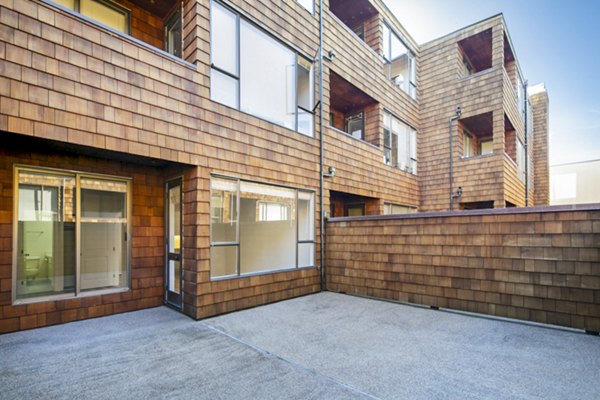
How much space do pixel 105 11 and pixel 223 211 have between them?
344 cm

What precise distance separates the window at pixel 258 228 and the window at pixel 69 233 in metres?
1.41

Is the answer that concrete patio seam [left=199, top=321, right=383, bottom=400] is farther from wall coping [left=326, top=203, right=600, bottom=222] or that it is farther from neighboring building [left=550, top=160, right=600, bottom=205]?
neighboring building [left=550, top=160, right=600, bottom=205]

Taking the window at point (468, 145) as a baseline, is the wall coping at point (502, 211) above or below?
below

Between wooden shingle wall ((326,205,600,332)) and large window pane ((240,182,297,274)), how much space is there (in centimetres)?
120

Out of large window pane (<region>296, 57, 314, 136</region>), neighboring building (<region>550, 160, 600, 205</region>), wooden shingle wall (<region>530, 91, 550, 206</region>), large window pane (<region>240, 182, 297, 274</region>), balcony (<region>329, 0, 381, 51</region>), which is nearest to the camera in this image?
large window pane (<region>240, 182, 297, 274</region>)

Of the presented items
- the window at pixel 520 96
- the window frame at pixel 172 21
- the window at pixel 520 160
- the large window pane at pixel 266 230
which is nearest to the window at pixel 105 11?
the window frame at pixel 172 21

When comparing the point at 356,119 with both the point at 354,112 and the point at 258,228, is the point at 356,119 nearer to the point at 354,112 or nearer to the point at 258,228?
the point at 354,112

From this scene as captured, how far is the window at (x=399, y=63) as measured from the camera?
30.0ft

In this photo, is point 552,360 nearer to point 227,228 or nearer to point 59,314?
point 227,228

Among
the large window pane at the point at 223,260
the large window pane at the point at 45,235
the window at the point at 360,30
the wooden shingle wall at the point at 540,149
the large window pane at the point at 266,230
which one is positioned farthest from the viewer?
the wooden shingle wall at the point at 540,149

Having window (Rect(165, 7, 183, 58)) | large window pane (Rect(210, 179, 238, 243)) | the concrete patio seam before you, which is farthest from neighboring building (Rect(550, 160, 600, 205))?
window (Rect(165, 7, 183, 58))

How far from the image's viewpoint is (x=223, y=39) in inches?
187

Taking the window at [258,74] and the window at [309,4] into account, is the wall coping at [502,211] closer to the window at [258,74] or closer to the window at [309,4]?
the window at [258,74]

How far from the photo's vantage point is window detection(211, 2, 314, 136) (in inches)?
186
